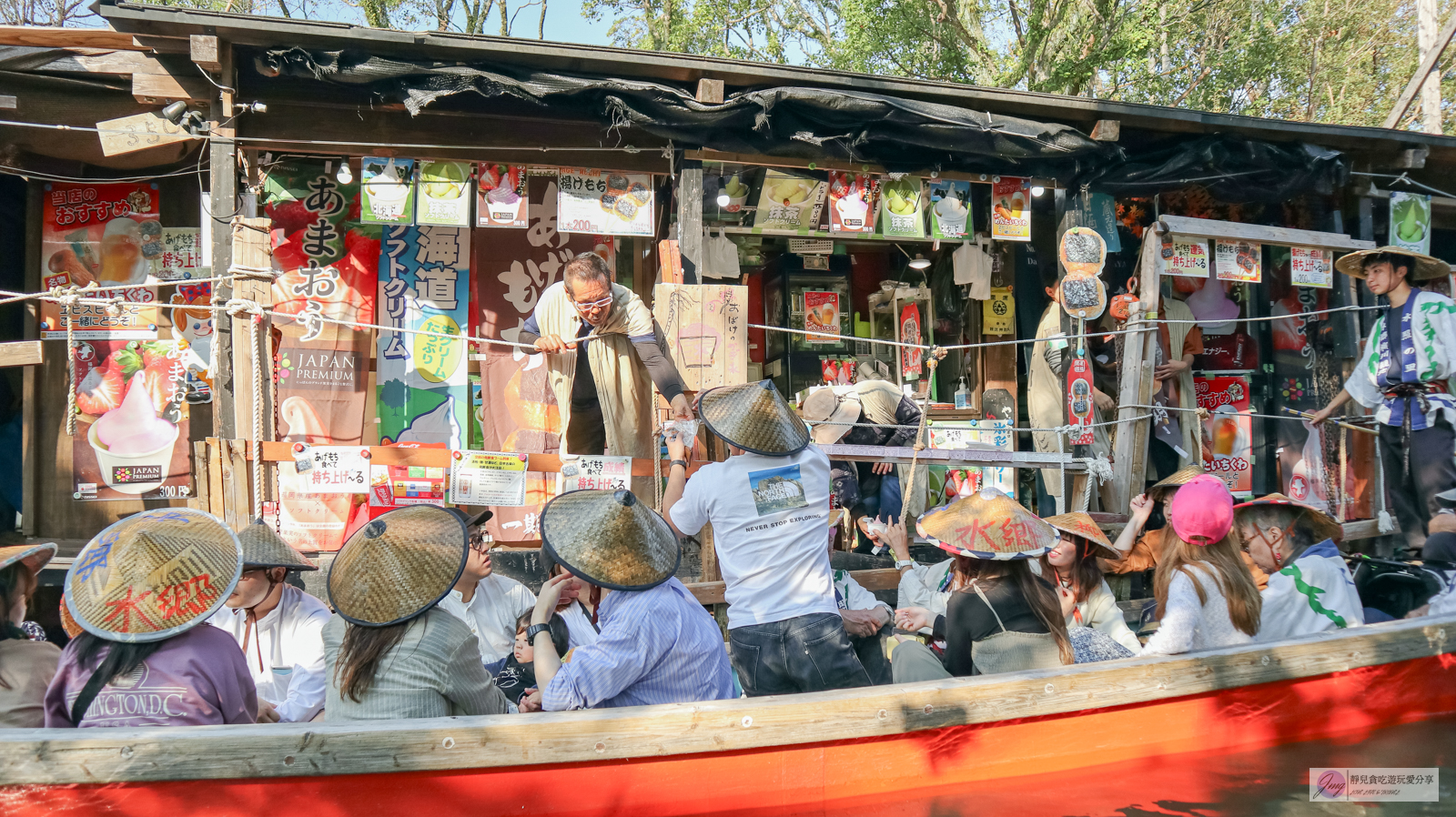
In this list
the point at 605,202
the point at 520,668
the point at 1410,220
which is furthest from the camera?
the point at 1410,220

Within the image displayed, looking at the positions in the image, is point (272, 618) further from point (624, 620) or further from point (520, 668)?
point (624, 620)

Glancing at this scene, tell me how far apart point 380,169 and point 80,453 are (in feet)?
11.1

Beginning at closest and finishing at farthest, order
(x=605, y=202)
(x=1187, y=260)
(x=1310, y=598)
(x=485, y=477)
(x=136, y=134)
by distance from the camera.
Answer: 1. (x=1310, y=598)
2. (x=136, y=134)
3. (x=485, y=477)
4. (x=605, y=202)
5. (x=1187, y=260)

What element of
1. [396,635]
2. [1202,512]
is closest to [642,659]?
[396,635]

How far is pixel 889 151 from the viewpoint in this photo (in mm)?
6258

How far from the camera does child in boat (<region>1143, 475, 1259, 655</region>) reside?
358 centimetres

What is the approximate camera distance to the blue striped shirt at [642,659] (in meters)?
2.91

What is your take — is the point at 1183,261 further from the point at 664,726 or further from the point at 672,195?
the point at 664,726

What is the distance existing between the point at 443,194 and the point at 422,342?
1.33 metres

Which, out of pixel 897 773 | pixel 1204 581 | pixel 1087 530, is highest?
pixel 1087 530

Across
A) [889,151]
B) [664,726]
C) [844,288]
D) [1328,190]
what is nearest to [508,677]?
[664,726]

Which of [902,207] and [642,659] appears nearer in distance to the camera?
[642,659]

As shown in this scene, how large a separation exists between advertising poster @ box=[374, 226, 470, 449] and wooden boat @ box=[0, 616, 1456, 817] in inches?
162

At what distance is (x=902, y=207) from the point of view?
21.3 ft
